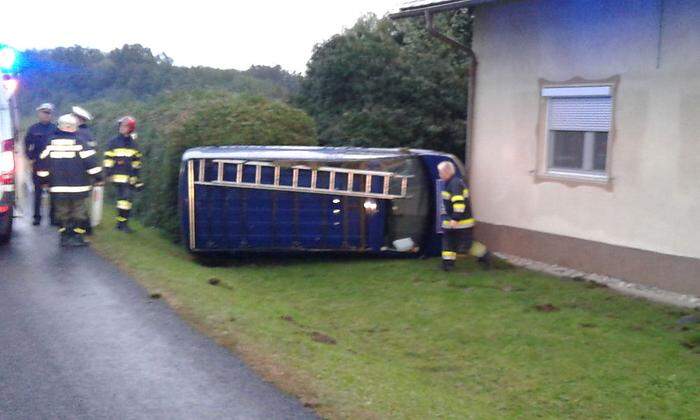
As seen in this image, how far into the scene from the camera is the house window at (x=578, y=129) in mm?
11984

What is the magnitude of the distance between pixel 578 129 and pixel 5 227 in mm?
7837

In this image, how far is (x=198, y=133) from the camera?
46.9ft

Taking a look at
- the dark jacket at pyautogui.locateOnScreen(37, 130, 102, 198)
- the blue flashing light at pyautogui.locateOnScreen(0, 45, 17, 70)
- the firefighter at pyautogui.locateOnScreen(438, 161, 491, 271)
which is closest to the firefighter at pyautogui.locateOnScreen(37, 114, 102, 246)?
the dark jacket at pyautogui.locateOnScreen(37, 130, 102, 198)

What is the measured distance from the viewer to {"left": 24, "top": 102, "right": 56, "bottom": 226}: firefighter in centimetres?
1416

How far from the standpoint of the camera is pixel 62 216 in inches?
495

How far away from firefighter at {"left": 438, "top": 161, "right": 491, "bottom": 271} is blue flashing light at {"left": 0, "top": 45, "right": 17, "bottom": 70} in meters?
6.22

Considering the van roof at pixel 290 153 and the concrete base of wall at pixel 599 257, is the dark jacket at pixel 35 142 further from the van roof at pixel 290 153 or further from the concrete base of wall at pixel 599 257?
the concrete base of wall at pixel 599 257

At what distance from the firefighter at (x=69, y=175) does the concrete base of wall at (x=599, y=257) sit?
19.2ft

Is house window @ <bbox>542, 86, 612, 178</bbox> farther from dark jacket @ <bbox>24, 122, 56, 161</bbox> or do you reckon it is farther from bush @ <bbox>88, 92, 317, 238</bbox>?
dark jacket @ <bbox>24, 122, 56, 161</bbox>

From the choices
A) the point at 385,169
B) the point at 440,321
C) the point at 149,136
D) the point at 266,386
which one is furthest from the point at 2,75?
the point at 266,386

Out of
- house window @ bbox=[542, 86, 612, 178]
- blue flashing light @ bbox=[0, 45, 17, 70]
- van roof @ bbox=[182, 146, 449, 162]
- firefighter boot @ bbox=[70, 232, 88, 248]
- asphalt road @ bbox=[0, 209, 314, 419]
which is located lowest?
asphalt road @ bbox=[0, 209, 314, 419]

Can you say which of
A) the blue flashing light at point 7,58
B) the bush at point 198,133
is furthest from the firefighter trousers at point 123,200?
the blue flashing light at point 7,58

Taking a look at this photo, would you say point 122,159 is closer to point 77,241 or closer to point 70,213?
point 70,213

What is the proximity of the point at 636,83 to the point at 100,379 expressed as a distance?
761cm
